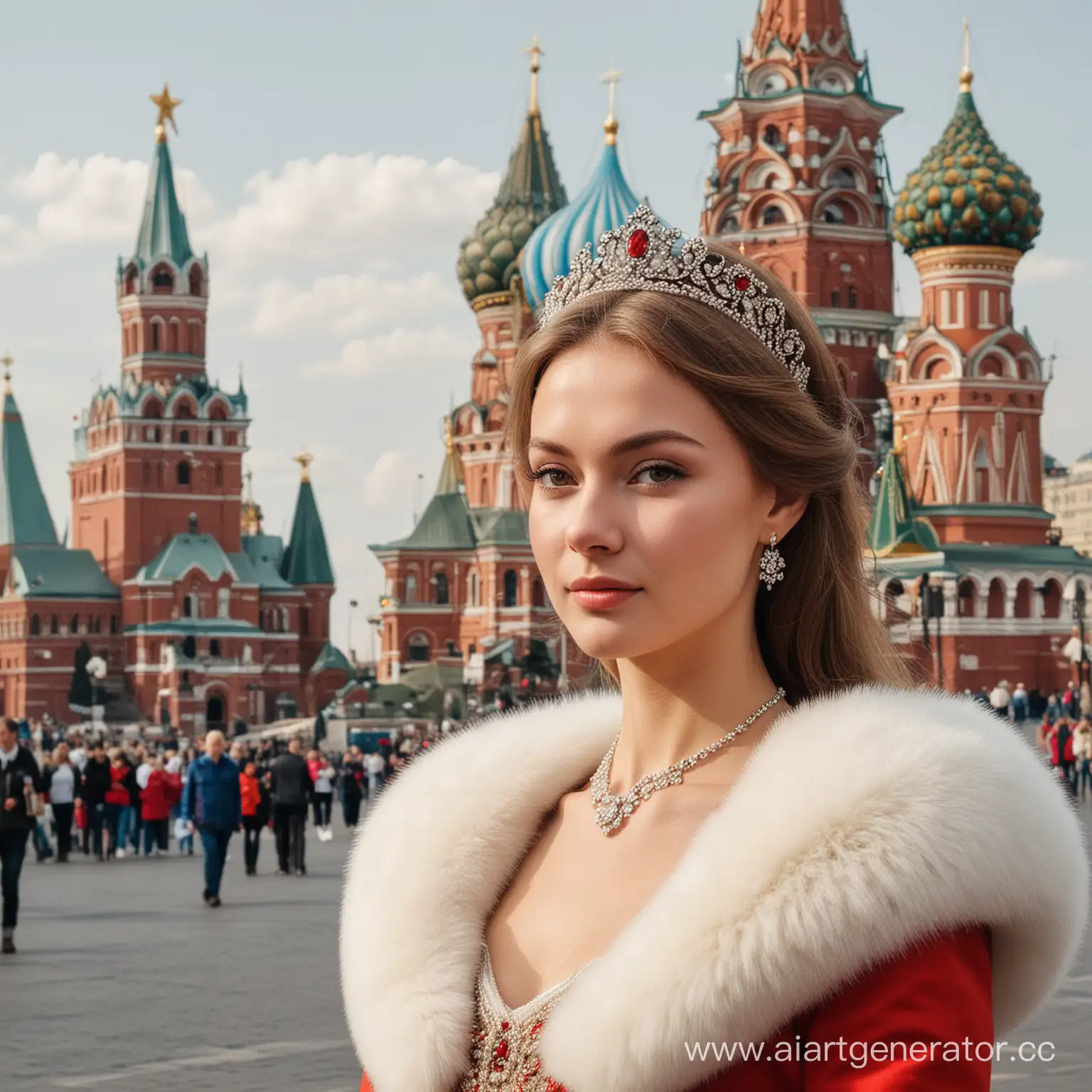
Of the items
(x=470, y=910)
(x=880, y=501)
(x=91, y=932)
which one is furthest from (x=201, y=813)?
(x=880, y=501)

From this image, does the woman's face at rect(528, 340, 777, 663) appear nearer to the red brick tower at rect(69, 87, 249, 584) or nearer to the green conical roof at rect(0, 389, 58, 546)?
the red brick tower at rect(69, 87, 249, 584)

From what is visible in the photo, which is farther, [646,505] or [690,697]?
[690,697]

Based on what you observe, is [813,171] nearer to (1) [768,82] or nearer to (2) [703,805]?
(1) [768,82]

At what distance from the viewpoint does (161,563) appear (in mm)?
81375

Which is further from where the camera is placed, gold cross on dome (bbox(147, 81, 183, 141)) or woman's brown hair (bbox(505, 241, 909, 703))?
gold cross on dome (bbox(147, 81, 183, 141))

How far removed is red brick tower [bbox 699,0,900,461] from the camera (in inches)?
2147

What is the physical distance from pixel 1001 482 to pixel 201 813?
40038 millimetres

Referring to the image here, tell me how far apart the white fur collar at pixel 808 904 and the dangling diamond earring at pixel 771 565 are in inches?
7.3

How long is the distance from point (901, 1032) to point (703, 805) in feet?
1.36

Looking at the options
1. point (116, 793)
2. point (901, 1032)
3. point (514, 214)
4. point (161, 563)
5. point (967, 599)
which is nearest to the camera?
point (901, 1032)

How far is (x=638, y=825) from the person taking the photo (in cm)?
214

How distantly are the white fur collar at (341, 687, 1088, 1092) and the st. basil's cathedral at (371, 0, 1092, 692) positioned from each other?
40.5 m

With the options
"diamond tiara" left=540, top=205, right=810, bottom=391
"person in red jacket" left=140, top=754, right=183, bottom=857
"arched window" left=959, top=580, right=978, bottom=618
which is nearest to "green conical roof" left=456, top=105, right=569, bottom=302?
"arched window" left=959, top=580, right=978, bottom=618

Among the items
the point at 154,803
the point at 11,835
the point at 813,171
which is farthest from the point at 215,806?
the point at 813,171
